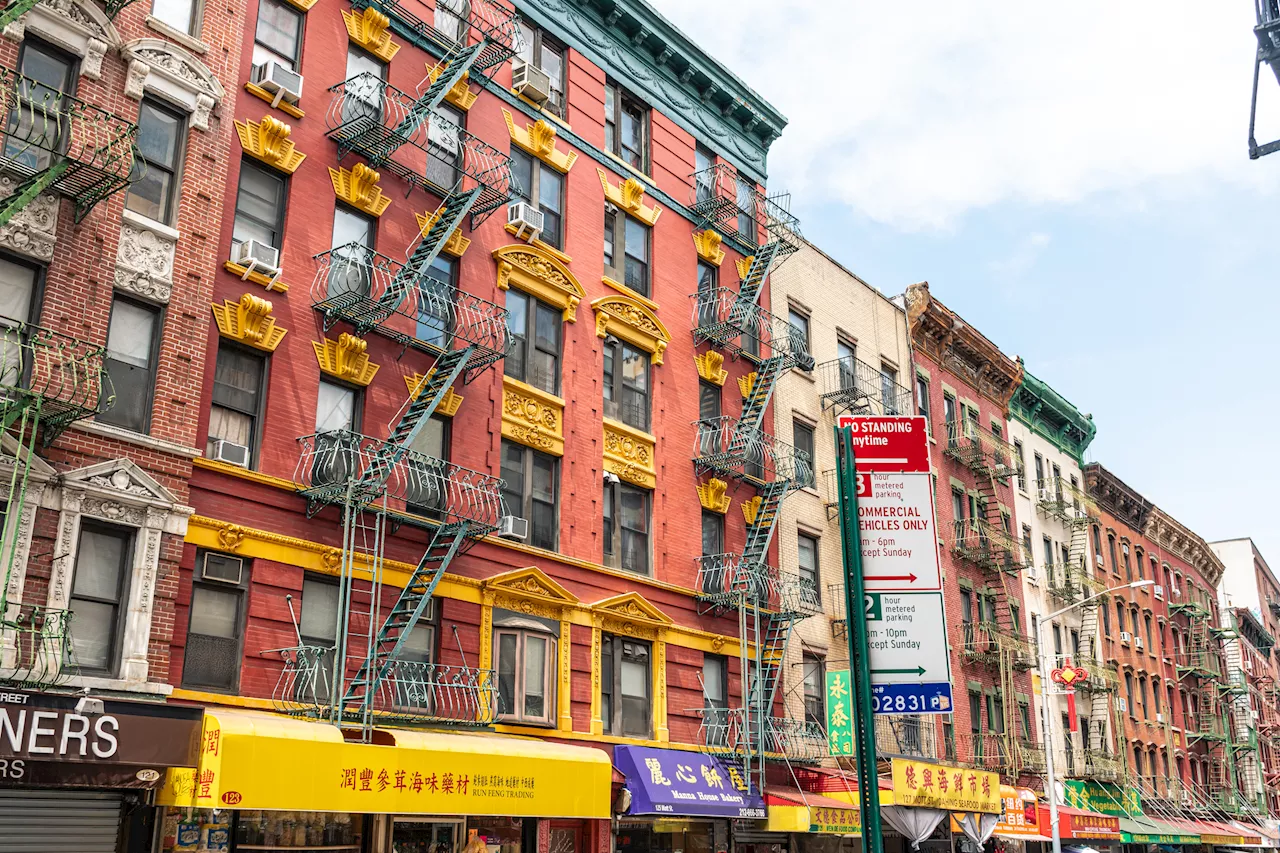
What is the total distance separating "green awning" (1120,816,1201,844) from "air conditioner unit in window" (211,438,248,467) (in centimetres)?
3754

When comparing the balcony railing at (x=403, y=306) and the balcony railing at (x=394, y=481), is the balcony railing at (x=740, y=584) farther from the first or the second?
the balcony railing at (x=403, y=306)

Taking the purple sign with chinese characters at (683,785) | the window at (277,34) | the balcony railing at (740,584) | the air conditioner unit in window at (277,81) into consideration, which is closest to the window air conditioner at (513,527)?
the purple sign with chinese characters at (683,785)

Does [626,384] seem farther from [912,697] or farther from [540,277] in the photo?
[912,697]

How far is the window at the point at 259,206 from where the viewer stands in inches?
784

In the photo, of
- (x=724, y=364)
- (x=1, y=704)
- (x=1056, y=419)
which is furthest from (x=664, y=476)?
(x=1056, y=419)

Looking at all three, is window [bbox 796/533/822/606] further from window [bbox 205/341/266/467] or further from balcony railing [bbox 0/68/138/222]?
balcony railing [bbox 0/68/138/222]

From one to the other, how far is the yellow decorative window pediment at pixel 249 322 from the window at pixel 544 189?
7.80 metres

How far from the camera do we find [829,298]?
119ft

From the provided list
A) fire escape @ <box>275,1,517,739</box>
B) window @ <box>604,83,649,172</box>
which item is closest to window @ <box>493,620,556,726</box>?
fire escape @ <box>275,1,517,739</box>

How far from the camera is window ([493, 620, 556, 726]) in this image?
22109 millimetres

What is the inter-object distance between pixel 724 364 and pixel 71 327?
17.6m

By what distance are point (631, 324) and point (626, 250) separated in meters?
2.18

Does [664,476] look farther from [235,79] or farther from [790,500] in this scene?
[235,79]

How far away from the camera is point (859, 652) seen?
26.0ft
